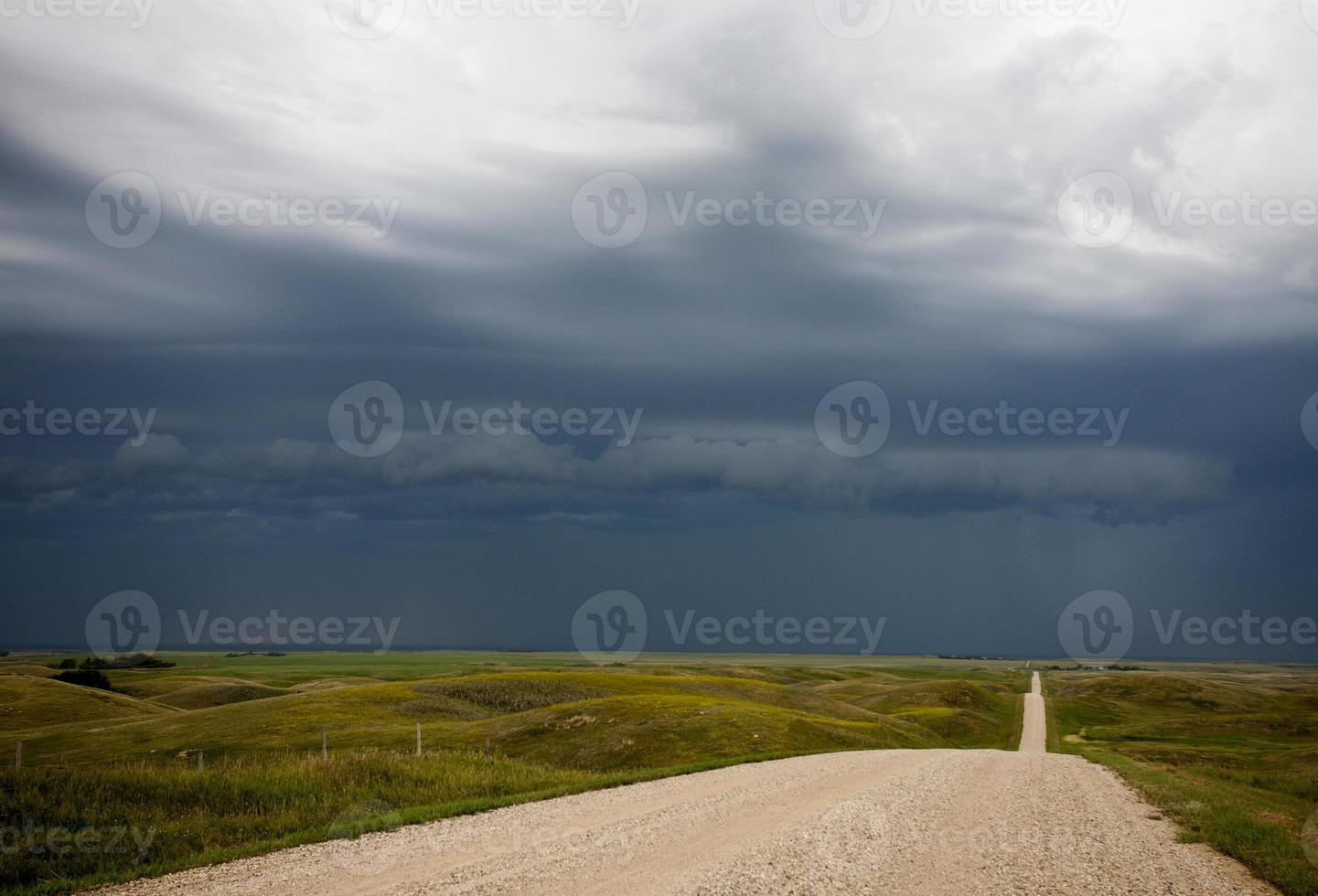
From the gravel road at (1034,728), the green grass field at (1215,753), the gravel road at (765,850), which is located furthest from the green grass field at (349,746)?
the green grass field at (1215,753)

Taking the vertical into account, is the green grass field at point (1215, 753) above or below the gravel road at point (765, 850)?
below

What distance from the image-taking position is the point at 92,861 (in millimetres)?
17438

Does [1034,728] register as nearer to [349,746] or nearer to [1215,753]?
[1215,753]

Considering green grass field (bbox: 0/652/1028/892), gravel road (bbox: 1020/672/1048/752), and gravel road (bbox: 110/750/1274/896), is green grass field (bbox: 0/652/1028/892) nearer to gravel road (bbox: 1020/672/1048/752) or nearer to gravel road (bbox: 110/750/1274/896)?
gravel road (bbox: 1020/672/1048/752)

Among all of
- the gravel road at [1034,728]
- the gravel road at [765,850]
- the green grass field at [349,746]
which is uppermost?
the gravel road at [765,850]

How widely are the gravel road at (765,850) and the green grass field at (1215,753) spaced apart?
1.11m

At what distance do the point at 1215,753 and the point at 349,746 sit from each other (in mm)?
69722

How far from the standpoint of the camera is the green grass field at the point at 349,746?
19.4 metres

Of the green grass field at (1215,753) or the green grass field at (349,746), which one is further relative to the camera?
the green grass field at (1215,753)

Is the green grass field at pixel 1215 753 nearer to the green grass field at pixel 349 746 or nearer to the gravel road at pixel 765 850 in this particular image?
the gravel road at pixel 765 850

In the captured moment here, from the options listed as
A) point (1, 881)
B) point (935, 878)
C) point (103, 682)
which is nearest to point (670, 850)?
point (935, 878)

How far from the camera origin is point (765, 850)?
17516 millimetres

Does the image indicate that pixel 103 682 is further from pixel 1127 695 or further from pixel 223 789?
pixel 1127 695

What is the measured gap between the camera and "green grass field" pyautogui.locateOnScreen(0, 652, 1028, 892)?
19.4 m
